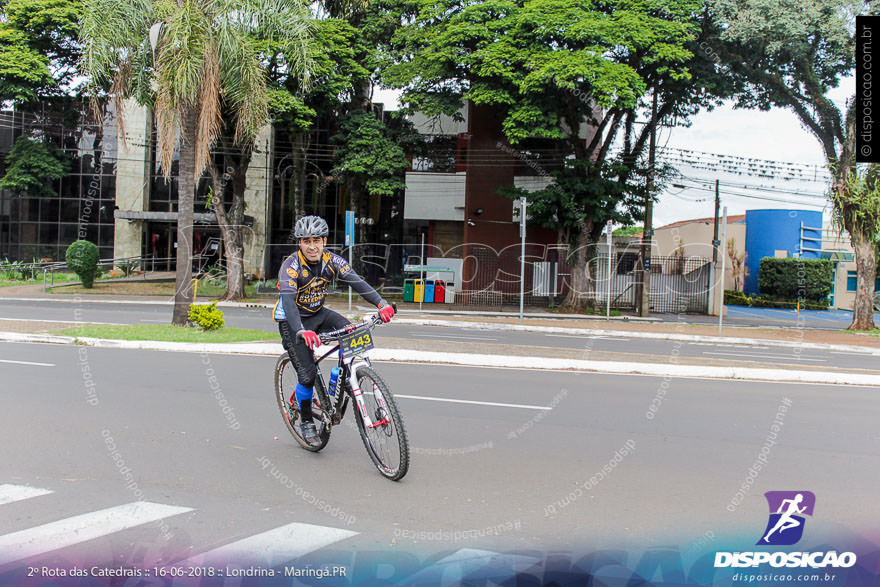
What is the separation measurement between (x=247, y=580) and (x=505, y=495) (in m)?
2.06

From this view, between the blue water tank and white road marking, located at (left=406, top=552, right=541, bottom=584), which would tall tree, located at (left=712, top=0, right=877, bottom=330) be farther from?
white road marking, located at (left=406, top=552, right=541, bottom=584)

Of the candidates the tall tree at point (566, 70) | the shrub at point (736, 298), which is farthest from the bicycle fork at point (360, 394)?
the shrub at point (736, 298)

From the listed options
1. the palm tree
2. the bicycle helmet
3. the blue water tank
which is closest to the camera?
the bicycle helmet

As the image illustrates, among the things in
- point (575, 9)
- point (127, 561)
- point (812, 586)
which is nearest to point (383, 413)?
point (127, 561)

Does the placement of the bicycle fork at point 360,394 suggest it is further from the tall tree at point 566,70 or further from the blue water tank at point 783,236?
the blue water tank at point 783,236

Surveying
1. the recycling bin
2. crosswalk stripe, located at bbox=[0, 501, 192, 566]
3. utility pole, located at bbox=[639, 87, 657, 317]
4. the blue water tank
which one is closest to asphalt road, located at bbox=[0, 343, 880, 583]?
crosswalk stripe, located at bbox=[0, 501, 192, 566]

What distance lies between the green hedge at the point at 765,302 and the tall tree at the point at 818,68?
17467 millimetres

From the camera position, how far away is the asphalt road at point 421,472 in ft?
14.0

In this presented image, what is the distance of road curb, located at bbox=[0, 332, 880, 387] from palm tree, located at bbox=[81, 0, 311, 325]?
2715mm

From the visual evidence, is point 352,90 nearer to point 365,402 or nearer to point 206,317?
point 206,317

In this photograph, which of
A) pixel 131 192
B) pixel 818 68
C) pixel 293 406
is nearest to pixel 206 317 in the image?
pixel 293 406

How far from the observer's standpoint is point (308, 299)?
235 inches

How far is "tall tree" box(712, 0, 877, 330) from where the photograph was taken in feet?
77.4

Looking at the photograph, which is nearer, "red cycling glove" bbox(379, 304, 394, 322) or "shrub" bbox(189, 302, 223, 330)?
"red cycling glove" bbox(379, 304, 394, 322)
